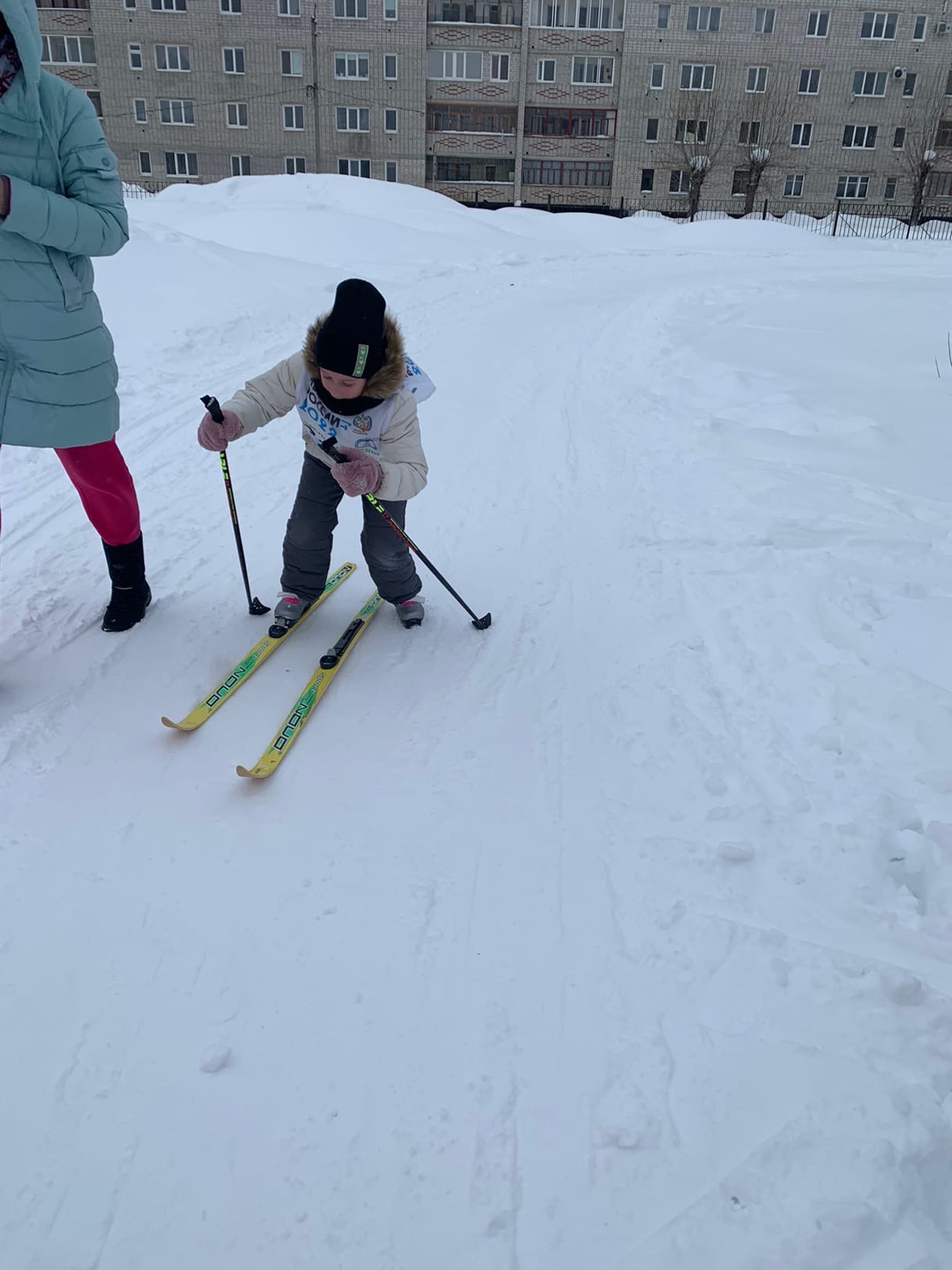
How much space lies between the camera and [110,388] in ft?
10.6

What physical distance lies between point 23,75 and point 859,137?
164 ft

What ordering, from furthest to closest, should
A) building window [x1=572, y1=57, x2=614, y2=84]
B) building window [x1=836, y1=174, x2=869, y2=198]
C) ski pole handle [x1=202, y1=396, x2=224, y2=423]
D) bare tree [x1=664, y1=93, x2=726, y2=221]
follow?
building window [x1=836, y1=174, x2=869, y2=198] → bare tree [x1=664, y1=93, x2=726, y2=221] → building window [x1=572, y1=57, x2=614, y2=84] → ski pole handle [x1=202, y1=396, x2=224, y2=423]

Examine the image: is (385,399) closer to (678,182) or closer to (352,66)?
(352,66)

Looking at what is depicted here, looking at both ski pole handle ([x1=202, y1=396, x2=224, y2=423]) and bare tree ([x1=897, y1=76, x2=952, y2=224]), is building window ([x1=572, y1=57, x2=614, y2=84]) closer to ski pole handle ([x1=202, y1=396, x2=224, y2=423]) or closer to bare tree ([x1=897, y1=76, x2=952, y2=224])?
bare tree ([x1=897, y1=76, x2=952, y2=224])

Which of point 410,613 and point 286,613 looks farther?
point 410,613

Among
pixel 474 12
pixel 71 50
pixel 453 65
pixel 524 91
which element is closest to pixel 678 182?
pixel 524 91

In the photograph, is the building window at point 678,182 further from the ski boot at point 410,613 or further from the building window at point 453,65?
the ski boot at point 410,613

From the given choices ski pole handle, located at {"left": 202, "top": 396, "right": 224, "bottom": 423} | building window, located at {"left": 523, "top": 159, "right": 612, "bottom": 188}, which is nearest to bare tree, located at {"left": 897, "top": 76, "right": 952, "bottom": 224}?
building window, located at {"left": 523, "top": 159, "right": 612, "bottom": 188}

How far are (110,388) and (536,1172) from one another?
120 inches

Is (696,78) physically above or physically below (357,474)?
above

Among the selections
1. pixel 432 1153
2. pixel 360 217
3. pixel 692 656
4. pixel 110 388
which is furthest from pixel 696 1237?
pixel 360 217

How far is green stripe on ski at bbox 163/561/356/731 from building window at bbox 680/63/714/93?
4598 cm

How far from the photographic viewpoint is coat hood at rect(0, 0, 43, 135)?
2453mm

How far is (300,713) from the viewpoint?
3123 mm
